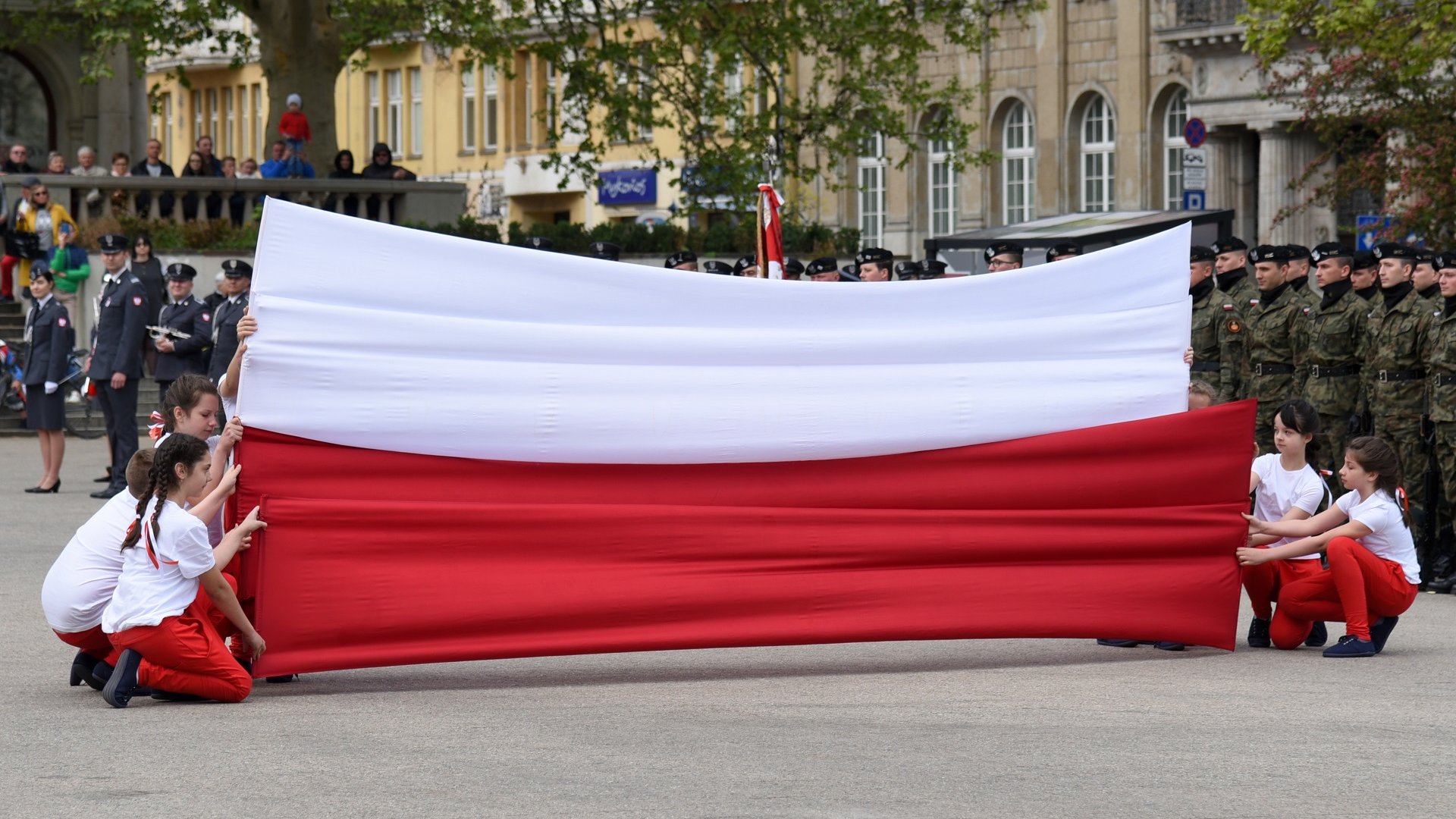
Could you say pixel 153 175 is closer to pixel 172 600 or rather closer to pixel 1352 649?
pixel 172 600

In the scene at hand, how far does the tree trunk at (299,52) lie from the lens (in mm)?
28172

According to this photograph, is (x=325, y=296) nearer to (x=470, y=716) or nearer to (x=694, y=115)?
(x=470, y=716)

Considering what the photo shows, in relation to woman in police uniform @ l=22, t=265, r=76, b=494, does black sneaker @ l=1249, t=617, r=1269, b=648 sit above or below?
below

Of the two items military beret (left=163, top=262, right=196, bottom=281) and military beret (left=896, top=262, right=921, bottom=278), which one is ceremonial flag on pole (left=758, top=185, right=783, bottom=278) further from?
military beret (left=163, top=262, right=196, bottom=281)

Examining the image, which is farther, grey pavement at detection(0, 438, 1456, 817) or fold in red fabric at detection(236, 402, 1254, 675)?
fold in red fabric at detection(236, 402, 1254, 675)

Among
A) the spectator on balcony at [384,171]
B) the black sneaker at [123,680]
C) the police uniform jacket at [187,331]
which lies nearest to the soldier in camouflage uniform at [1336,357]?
the black sneaker at [123,680]

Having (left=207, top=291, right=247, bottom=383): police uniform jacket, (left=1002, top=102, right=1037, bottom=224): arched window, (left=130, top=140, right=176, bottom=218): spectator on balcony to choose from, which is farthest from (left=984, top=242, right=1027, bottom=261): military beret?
(left=1002, top=102, right=1037, bottom=224): arched window

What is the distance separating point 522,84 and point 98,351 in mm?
38670

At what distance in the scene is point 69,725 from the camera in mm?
8703

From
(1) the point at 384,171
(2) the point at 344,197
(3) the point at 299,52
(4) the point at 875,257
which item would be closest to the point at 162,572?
(4) the point at 875,257

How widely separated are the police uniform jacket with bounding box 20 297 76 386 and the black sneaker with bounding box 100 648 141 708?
10.9 meters

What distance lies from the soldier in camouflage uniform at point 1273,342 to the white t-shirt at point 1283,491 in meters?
3.73

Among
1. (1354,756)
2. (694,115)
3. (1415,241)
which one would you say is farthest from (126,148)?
(1354,756)

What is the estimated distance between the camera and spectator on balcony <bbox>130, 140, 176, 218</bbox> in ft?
96.0
